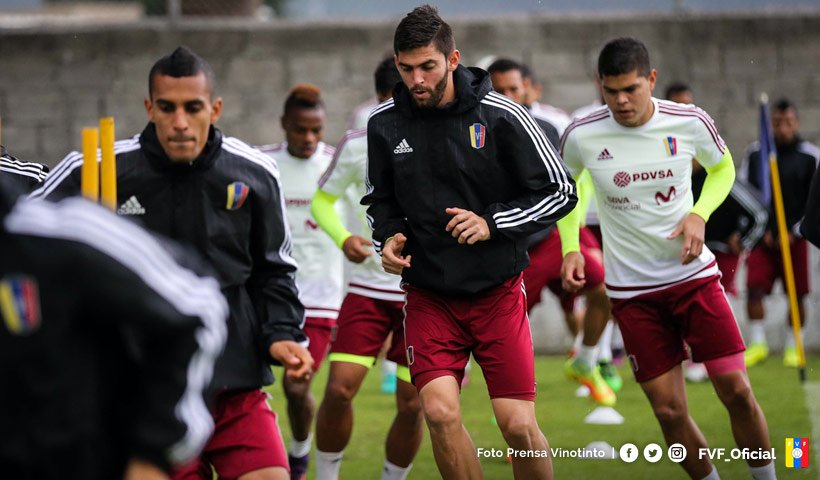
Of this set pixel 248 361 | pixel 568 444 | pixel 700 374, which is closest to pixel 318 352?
pixel 568 444

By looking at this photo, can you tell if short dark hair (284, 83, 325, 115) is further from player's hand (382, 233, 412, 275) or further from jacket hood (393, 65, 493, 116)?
player's hand (382, 233, 412, 275)

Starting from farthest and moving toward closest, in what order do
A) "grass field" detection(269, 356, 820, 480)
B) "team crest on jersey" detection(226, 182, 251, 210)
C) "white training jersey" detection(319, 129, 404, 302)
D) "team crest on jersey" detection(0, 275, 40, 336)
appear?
1. "grass field" detection(269, 356, 820, 480)
2. "white training jersey" detection(319, 129, 404, 302)
3. "team crest on jersey" detection(226, 182, 251, 210)
4. "team crest on jersey" detection(0, 275, 40, 336)

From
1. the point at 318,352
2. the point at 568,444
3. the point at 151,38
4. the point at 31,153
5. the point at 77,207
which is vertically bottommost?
the point at 568,444

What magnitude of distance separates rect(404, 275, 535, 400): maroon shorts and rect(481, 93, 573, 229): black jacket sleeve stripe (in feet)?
1.12

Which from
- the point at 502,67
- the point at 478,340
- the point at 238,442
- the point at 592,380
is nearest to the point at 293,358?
the point at 238,442

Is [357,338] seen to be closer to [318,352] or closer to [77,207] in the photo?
[318,352]

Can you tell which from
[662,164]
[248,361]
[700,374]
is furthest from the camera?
[700,374]

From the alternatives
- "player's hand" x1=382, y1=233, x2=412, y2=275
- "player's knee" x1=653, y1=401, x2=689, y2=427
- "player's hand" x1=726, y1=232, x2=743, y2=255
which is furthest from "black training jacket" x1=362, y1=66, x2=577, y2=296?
→ "player's hand" x1=726, y1=232, x2=743, y2=255

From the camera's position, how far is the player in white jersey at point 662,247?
660cm

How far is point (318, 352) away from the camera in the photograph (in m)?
8.13

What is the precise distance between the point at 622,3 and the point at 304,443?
25.5ft

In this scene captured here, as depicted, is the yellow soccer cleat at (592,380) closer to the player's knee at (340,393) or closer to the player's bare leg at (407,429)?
the player's bare leg at (407,429)

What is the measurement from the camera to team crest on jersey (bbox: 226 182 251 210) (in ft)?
16.2

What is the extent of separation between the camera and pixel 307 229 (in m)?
8.59
